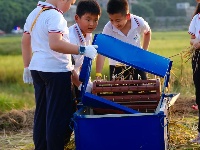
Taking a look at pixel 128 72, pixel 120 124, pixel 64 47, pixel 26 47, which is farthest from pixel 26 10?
pixel 120 124

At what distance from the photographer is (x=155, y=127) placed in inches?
148

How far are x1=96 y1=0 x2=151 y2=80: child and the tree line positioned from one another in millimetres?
14103

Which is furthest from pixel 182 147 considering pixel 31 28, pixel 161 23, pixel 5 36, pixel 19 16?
pixel 161 23

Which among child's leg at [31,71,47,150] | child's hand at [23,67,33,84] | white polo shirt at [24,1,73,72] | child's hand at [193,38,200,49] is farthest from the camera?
child's hand at [193,38,200,49]

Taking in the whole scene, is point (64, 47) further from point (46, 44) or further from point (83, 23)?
point (83, 23)

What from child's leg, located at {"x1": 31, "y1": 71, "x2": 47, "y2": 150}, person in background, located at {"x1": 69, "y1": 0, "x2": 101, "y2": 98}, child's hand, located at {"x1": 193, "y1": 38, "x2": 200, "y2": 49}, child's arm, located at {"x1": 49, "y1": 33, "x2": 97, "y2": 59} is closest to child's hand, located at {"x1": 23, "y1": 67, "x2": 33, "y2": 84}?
child's leg, located at {"x1": 31, "y1": 71, "x2": 47, "y2": 150}

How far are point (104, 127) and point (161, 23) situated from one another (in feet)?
99.6

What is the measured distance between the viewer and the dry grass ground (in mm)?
5141

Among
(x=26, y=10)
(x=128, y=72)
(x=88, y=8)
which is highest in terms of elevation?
(x=26, y=10)

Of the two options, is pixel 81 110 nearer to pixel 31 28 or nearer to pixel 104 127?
pixel 104 127

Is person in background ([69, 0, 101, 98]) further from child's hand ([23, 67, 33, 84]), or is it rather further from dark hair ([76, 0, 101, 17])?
child's hand ([23, 67, 33, 84])

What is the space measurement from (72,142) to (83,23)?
110 cm

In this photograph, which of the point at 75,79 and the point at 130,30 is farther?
the point at 130,30

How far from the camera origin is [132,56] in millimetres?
3969
